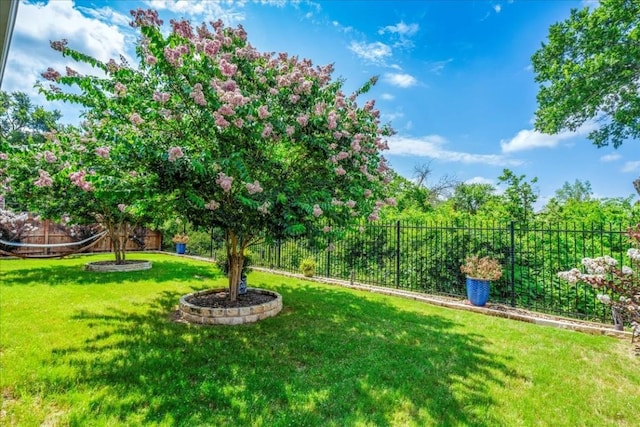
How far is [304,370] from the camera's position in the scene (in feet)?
10.5

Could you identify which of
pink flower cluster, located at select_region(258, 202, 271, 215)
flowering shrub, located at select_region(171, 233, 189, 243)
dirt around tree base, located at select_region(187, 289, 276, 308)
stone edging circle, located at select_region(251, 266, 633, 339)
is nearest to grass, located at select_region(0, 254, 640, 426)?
Result: stone edging circle, located at select_region(251, 266, 633, 339)

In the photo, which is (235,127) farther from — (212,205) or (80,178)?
(80,178)

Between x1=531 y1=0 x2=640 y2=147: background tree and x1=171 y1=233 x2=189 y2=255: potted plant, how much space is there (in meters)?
16.0

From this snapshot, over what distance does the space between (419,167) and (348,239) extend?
1338cm

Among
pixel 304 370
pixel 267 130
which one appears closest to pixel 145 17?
pixel 267 130

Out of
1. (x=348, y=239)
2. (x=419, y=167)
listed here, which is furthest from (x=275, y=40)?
(x=419, y=167)

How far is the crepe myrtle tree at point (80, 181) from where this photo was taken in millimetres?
3814

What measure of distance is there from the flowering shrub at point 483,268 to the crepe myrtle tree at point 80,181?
5832mm

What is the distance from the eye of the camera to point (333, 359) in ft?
11.4

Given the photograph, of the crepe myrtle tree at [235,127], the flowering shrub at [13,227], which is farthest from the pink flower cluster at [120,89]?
the flowering shrub at [13,227]

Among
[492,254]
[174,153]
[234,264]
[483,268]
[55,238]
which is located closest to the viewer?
[174,153]

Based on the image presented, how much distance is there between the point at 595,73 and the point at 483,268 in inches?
350

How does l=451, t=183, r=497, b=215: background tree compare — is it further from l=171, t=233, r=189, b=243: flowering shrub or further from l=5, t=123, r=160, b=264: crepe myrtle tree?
l=5, t=123, r=160, b=264: crepe myrtle tree

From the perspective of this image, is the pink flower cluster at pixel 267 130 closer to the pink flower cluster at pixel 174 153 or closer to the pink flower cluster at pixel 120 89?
the pink flower cluster at pixel 174 153
